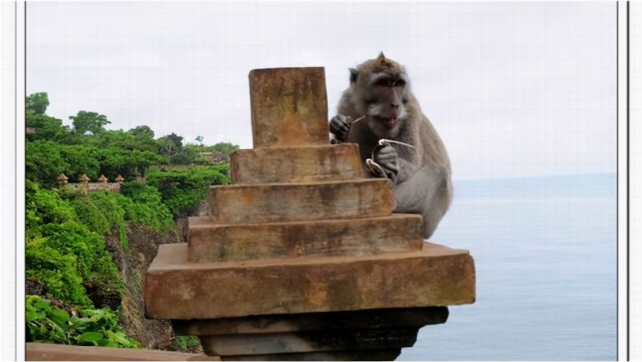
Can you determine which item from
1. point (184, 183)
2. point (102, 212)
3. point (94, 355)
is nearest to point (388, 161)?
point (94, 355)

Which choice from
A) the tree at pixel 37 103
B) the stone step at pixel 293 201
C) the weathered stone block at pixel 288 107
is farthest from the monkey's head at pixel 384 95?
the tree at pixel 37 103

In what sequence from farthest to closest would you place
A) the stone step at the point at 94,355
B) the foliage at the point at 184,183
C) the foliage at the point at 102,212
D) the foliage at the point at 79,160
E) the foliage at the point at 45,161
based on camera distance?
the foliage at the point at 184,183 < the foliage at the point at 79,160 < the foliage at the point at 102,212 < the foliage at the point at 45,161 < the stone step at the point at 94,355

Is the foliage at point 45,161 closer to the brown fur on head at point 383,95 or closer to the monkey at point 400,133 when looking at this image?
the monkey at point 400,133

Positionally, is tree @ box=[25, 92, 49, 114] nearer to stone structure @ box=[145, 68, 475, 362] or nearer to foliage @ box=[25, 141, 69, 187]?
foliage @ box=[25, 141, 69, 187]

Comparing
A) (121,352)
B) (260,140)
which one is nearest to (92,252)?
(121,352)

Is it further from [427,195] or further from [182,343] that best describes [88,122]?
[427,195]

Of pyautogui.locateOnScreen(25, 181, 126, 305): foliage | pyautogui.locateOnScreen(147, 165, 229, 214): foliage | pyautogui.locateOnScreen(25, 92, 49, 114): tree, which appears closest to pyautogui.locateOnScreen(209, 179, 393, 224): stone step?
pyautogui.locateOnScreen(25, 181, 126, 305): foliage

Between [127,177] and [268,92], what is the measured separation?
11.5 meters

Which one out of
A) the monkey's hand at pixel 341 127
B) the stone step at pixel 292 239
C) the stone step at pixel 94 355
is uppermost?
the monkey's hand at pixel 341 127

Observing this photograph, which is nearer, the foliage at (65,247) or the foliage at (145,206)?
the foliage at (65,247)

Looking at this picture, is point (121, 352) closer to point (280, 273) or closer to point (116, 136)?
point (280, 273)

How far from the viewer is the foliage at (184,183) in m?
14.8

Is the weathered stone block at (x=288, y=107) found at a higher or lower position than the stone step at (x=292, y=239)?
higher

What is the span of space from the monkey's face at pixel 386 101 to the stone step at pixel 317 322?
286 centimetres
